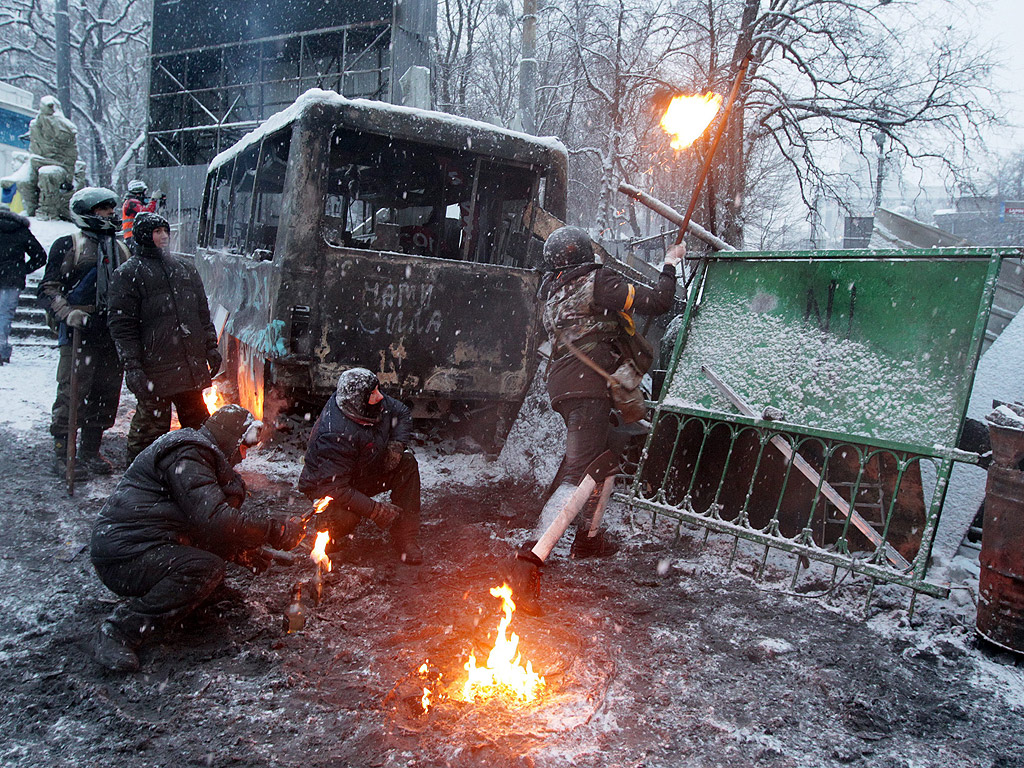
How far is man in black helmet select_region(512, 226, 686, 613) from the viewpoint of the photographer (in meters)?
3.97

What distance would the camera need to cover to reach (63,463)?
509cm

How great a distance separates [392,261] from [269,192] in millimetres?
1684

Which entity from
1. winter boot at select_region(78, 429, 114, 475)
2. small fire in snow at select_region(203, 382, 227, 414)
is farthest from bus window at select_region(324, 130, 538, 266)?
winter boot at select_region(78, 429, 114, 475)

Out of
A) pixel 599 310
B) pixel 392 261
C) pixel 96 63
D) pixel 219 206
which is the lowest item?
pixel 599 310

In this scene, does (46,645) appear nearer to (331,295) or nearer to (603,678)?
(603,678)

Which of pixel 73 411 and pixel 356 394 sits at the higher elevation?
pixel 356 394

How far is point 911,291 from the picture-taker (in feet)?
12.5

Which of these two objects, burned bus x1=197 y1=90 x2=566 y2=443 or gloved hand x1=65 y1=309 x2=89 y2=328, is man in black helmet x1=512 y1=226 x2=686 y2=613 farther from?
gloved hand x1=65 y1=309 x2=89 y2=328

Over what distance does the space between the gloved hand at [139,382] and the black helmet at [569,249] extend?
2.82 metres

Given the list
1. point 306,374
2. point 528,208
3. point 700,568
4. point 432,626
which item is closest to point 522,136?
point 528,208

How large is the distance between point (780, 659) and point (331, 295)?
383 cm

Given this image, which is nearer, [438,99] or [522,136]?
[522,136]

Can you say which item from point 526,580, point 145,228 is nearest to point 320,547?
point 526,580

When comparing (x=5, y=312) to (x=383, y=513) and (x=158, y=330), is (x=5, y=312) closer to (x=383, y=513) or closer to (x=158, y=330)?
(x=158, y=330)
